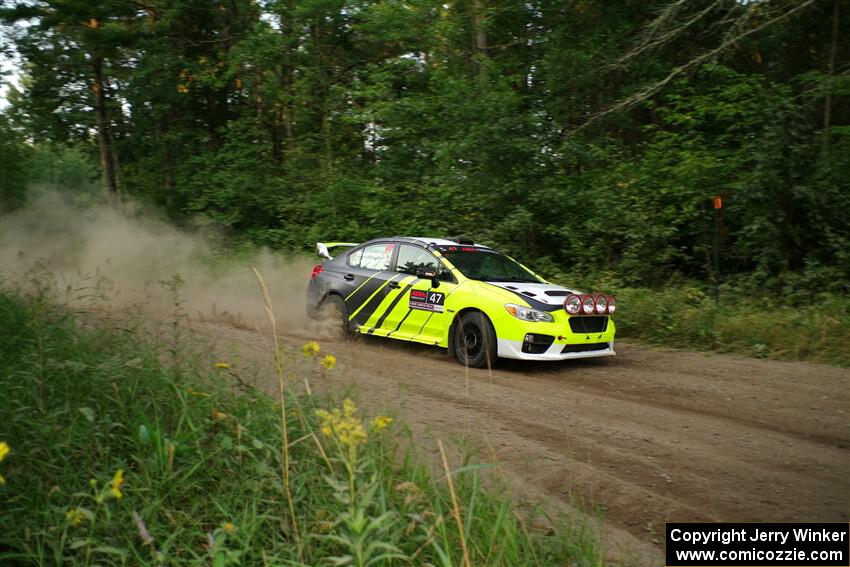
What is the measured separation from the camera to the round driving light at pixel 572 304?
865 centimetres

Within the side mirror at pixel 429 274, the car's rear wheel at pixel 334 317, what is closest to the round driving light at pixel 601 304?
the side mirror at pixel 429 274

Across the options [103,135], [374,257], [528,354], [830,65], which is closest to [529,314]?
[528,354]

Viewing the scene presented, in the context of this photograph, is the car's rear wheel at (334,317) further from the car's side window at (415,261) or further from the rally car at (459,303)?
the car's side window at (415,261)

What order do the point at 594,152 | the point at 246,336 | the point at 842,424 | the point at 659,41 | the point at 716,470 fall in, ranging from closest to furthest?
the point at 716,470 → the point at 842,424 → the point at 246,336 → the point at 659,41 → the point at 594,152

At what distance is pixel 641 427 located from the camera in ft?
20.2

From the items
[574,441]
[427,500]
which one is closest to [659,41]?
[574,441]

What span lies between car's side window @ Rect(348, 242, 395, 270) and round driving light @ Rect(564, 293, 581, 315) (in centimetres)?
297

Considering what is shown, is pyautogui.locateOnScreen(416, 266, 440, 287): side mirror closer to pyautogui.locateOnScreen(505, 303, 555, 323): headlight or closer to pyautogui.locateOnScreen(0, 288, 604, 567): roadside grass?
pyautogui.locateOnScreen(505, 303, 555, 323): headlight

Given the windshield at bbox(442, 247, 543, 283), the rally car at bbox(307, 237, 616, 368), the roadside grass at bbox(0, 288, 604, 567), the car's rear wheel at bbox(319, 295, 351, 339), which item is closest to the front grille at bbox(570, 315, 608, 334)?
the rally car at bbox(307, 237, 616, 368)

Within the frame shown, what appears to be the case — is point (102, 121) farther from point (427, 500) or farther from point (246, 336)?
point (427, 500)

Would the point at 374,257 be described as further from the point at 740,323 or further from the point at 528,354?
the point at 740,323

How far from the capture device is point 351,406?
3033 mm

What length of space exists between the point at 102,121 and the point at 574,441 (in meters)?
24.0

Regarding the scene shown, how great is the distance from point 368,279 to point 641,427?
538 centimetres
